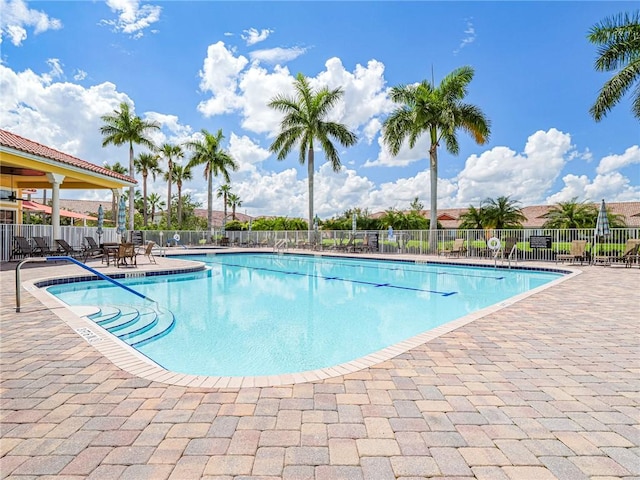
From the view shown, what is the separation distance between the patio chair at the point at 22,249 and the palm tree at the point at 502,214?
80.7ft

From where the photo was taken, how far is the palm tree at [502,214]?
969 inches

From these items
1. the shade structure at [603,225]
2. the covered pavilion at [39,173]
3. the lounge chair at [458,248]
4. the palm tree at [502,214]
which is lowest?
the lounge chair at [458,248]

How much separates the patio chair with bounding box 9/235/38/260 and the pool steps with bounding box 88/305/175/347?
895cm

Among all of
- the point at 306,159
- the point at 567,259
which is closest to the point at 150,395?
the point at 567,259

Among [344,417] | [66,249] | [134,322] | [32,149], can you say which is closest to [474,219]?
[66,249]

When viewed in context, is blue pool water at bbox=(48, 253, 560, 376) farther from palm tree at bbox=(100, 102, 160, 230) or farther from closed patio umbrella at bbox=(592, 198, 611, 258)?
palm tree at bbox=(100, 102, 160, 230)

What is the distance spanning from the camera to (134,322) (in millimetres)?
6199

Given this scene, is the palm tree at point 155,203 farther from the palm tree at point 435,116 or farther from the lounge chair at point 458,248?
the lounge chair at point 458,248

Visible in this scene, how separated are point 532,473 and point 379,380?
4.39 ft

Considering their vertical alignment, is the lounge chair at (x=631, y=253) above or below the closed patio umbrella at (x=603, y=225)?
below

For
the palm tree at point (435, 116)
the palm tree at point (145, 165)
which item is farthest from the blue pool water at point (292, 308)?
the palm tree at point (145, 165)

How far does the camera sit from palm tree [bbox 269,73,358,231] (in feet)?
82.0

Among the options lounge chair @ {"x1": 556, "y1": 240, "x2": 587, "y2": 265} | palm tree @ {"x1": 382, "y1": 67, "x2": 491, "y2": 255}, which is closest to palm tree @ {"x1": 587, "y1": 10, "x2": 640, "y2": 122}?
lounge chair @ {"x1": 556, "y1": 240, "x2": 587, "y2": 265}

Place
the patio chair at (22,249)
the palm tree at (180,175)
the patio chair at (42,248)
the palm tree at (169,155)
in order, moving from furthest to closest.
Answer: the palm tree at (180,175) < the palm tree at (169,155) < the patio chair at (42,248) < the patio chair at (22,249)
